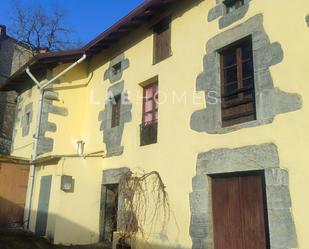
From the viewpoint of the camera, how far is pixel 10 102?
43.3 ft

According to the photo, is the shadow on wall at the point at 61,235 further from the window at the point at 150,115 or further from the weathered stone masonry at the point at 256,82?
the weathered stone masonry at the point at 256,82

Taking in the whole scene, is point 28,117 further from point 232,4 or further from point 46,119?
point 232,4

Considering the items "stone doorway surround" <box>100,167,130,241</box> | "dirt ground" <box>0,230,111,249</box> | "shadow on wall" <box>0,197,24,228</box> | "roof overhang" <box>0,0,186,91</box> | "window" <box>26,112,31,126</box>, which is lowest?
"dirt ground" <box>0,230,111,249</box>

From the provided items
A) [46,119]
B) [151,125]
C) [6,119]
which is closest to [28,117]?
[46,119]

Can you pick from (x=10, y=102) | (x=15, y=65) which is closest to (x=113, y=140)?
(x=10, y=102)

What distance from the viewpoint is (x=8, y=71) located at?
1398 cm

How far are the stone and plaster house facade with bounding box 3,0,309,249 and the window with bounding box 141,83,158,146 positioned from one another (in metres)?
0.04

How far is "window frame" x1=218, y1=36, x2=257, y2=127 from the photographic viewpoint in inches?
214

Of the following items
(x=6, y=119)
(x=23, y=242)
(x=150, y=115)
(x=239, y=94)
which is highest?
(x=6, y=119)

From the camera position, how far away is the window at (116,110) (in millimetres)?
8445

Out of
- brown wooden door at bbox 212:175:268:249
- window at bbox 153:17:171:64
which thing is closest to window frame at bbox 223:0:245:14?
window at bbox 153:17:171:64

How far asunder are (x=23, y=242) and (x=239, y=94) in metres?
5.22

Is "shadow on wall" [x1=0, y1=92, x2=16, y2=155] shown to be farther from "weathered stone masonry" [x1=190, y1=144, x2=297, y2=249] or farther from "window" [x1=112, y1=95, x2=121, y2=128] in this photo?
"weathered stone masonry" [x1=190, y1=144, x2=297, y2=249]

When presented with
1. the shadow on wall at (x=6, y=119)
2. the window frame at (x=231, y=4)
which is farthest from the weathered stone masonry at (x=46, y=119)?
the window frame at (x=231, y=4)
